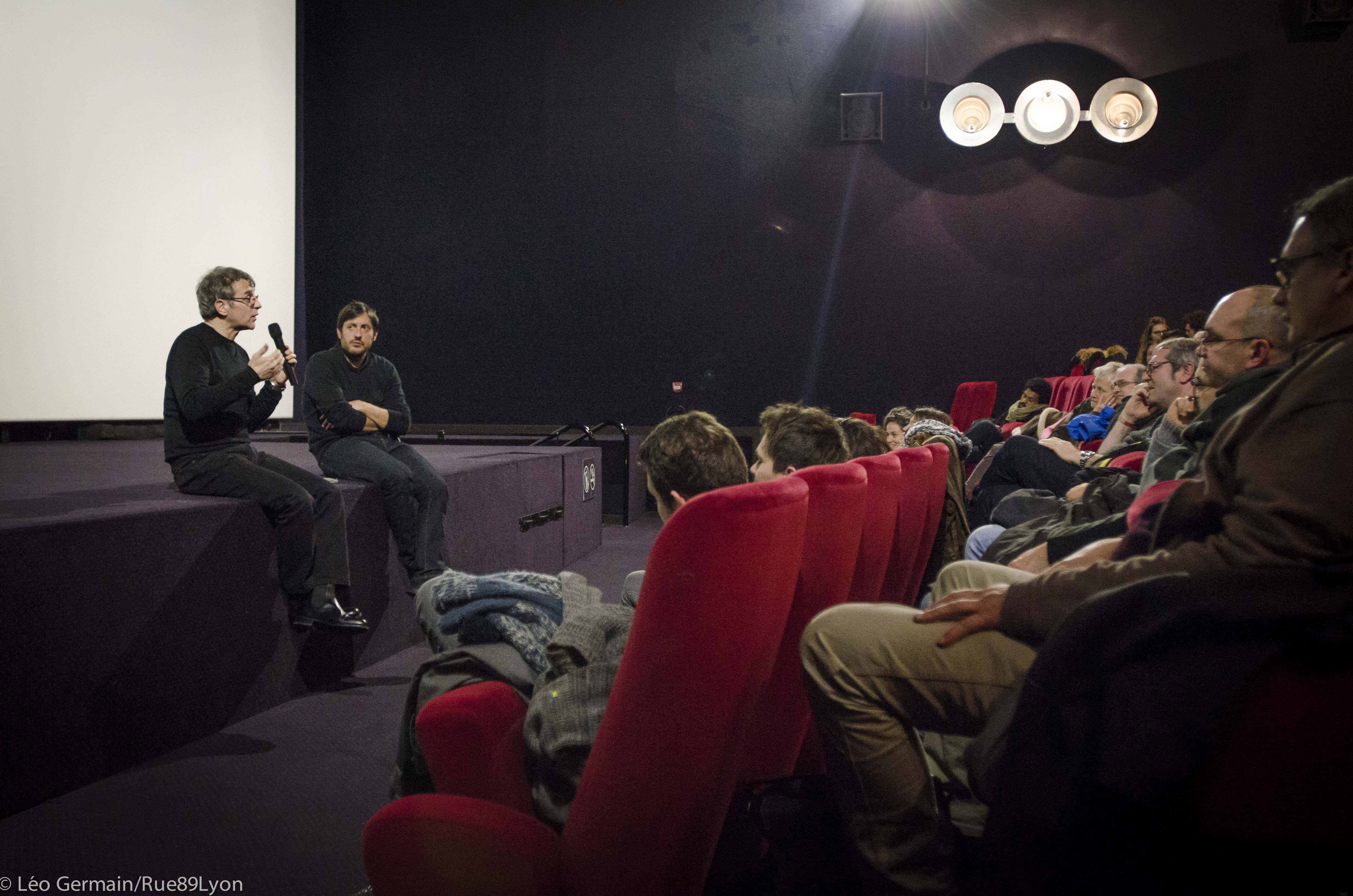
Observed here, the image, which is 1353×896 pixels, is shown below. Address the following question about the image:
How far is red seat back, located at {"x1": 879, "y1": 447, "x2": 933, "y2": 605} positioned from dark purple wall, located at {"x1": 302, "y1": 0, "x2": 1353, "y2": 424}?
16.4 ft

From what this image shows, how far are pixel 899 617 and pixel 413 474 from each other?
213cm

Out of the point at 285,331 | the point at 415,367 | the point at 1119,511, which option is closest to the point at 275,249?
the point at 285,331

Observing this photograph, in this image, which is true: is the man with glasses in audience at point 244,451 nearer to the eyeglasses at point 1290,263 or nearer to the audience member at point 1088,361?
the eyeglasses at point 1290,263

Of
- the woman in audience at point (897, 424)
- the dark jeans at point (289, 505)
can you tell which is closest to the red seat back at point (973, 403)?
the woman in audience at point (897, 424)

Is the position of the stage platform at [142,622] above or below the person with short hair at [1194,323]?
below

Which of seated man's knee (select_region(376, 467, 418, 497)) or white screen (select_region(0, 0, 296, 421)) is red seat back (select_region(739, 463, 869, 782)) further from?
white screen (select_region(0, 0, 296, 421))

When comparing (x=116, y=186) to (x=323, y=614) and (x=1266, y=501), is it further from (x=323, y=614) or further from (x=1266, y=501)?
(x=1266, y=501)

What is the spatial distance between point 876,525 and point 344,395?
85.8 inches

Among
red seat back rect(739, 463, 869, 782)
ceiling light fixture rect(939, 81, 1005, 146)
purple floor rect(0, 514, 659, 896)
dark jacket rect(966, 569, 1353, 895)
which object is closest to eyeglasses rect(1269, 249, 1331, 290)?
dark jacket rect(966, 569, 1353, 895)

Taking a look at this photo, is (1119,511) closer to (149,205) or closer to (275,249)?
(149,205)

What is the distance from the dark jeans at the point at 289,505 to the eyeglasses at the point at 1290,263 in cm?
212

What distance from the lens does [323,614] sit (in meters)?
2.32

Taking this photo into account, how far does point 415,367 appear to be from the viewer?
734cm

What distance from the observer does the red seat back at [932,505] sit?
200 cm
